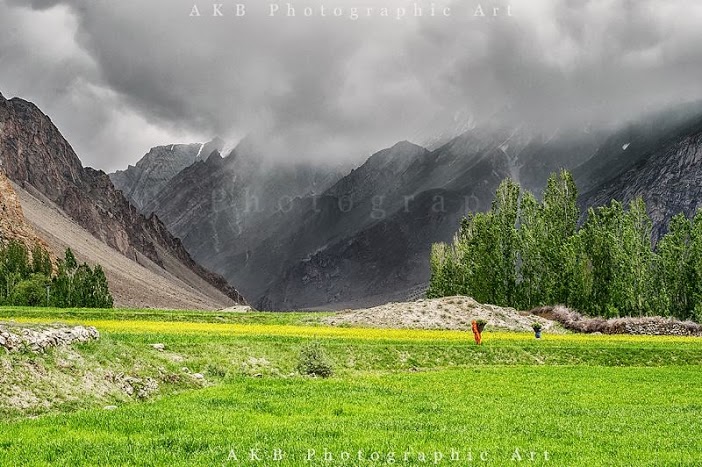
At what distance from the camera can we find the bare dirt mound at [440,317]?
65.1 metres

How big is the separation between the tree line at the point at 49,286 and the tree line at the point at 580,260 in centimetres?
7317

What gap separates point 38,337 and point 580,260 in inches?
2855

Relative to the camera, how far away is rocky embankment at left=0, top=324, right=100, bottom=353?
22391mm

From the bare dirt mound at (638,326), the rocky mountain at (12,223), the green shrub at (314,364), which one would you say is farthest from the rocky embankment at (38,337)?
the rocky mountain at (12,223)

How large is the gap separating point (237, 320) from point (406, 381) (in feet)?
130

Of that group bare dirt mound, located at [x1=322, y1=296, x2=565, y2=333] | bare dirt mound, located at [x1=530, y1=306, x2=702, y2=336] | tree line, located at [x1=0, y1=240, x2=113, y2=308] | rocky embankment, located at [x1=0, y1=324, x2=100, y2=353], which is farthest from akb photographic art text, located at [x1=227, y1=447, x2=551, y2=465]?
tree line, located at [x1=0, y1=240, x2=113, y2=308]

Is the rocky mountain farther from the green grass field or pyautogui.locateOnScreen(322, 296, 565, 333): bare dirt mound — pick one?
the green grass field

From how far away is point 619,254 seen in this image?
264 ft

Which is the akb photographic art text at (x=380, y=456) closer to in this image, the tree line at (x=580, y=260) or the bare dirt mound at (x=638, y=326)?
the bare dirt mound at (x=638, y=326)

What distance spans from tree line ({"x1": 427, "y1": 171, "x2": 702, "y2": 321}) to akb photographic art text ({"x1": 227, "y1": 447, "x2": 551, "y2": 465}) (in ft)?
227

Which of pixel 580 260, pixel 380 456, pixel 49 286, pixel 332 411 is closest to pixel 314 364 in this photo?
pixel 332 411

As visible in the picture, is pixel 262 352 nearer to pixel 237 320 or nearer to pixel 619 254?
pixel 237 320

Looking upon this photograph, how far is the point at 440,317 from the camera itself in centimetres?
6719

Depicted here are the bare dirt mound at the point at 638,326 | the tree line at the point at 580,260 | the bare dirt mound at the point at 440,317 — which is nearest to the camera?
the bare dirt mound at the point at 440,317
